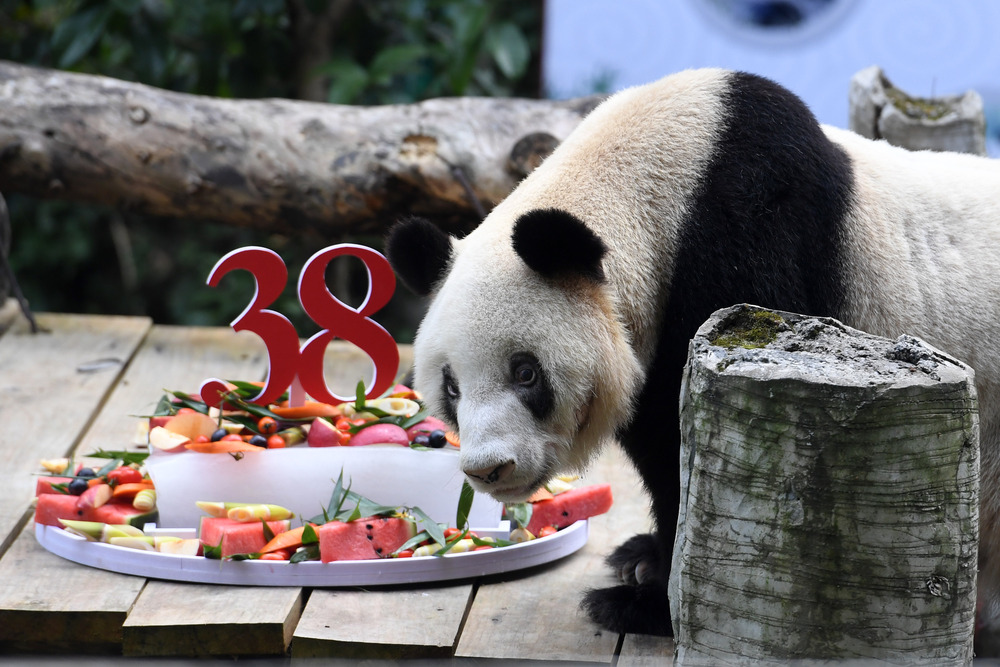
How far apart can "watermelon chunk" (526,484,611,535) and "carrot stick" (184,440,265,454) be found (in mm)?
803

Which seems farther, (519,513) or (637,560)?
(519,513)

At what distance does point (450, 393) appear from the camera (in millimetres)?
2461

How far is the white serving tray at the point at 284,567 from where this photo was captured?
266 cm

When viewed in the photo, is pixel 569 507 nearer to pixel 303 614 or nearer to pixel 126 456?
pixel 303 614

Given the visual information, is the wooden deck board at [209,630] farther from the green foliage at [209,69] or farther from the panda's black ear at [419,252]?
the green foliage at [209,69]

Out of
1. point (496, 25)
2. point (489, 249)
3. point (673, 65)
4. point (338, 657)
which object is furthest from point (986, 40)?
point (338, 657)

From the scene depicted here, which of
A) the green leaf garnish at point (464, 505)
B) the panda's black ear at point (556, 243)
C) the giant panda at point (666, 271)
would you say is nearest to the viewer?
the panda's black ear at point (556, 243)

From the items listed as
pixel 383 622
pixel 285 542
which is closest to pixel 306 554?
pixel 285 542

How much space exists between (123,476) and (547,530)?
1245mm

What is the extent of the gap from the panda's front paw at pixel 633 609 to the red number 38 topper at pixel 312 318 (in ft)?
3.08

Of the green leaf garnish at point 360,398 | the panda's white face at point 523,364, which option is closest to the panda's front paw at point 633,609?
the panda's white face at point 523,364

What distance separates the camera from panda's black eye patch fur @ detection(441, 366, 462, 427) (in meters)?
2.43

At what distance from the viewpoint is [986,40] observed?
478cm

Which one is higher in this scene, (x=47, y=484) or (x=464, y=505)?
(x=464, y=505)
